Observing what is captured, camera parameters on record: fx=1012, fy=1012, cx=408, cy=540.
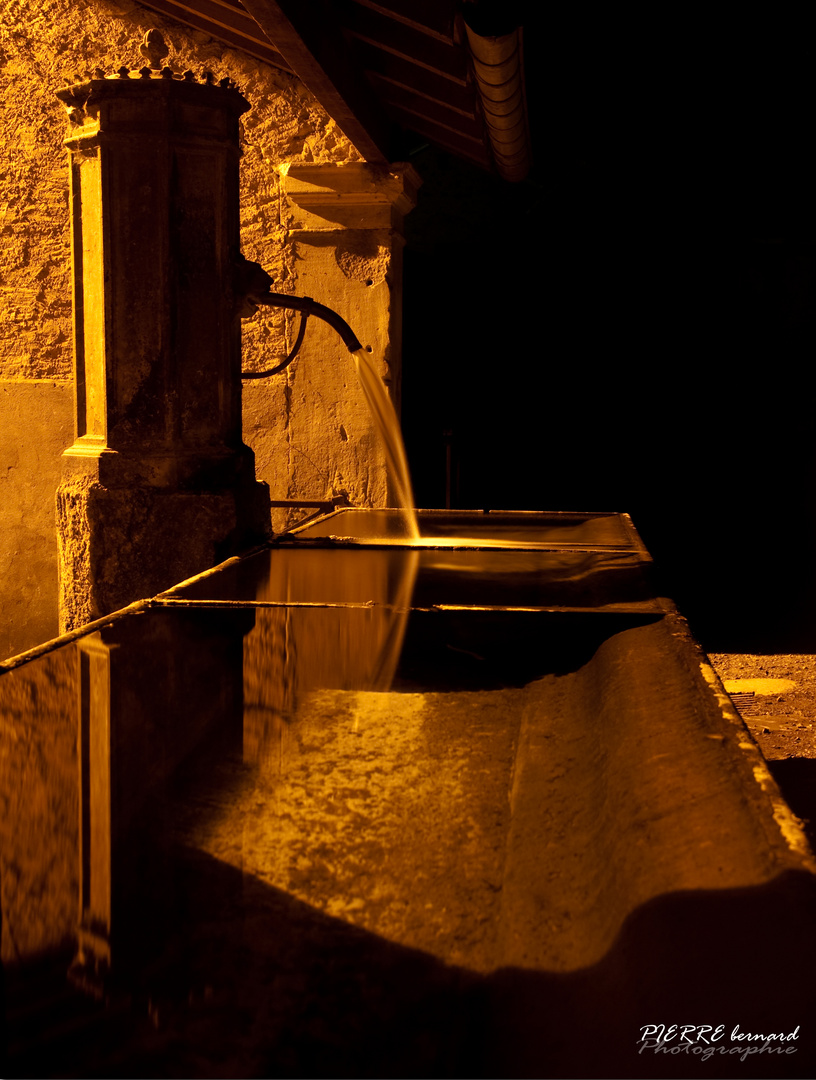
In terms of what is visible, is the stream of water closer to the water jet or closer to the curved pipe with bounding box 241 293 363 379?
the curved pipe with bounding box 241 293 363 379

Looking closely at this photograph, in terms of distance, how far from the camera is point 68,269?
4969mm

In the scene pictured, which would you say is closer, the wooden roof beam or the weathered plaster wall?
the wooden roof beam

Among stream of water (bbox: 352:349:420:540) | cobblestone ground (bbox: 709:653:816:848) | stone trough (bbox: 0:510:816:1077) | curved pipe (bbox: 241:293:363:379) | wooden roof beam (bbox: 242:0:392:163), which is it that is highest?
wooden roof beam (bbox: 242:0:392:163)

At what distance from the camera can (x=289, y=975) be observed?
73cm

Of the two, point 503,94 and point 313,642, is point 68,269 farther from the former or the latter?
point 313,642

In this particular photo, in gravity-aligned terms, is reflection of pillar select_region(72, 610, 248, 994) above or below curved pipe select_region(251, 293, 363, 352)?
below

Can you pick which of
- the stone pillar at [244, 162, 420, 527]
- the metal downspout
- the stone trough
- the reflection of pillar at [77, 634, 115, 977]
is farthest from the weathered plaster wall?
the reflection of pillar at [77, 634, 115, 977]

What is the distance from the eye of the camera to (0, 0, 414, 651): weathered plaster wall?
186 inches

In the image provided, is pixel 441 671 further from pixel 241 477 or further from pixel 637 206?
pixel 637 206

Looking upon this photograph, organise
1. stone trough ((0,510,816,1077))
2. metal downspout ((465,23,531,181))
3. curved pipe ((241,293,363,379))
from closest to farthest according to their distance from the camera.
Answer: stone trough ((0,510,816,1077)), curved pipe ((241,293,363,379)), metal downspout ((465,23,531,181))

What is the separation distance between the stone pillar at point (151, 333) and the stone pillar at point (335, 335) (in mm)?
1790

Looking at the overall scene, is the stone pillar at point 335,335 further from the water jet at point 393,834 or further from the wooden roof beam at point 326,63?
the water jet at point 393,834

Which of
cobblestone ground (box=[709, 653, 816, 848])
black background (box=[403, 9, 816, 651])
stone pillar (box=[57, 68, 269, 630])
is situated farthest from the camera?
black background (box=[403, 9, 816, 651])

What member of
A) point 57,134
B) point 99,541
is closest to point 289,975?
point 99,541
